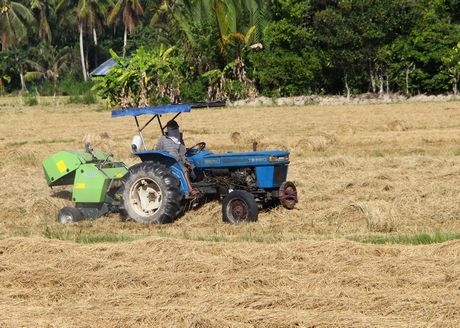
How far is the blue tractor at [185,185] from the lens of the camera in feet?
37.2

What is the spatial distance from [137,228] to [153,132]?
14286mm

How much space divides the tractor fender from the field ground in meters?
0.52

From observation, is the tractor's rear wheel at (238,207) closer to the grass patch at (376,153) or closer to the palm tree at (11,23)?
the grass patch at (376,153)

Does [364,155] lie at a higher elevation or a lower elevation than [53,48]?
lower

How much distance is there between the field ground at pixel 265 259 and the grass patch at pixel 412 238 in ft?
0.08

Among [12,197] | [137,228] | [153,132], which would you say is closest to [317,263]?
[137,228]

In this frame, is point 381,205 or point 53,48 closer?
point 381,205

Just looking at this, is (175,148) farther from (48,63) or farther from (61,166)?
(48,63)

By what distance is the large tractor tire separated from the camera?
37.2 feet

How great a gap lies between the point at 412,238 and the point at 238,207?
8.74 feet

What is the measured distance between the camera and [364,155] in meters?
17.9

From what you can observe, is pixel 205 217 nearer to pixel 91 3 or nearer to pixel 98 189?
pixel 98 189

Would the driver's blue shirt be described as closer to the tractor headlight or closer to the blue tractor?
the blue tractor

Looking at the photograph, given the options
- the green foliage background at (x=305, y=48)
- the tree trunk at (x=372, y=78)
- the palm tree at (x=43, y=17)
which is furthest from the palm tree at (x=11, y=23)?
the tree trunk at (x=372, y=78)
